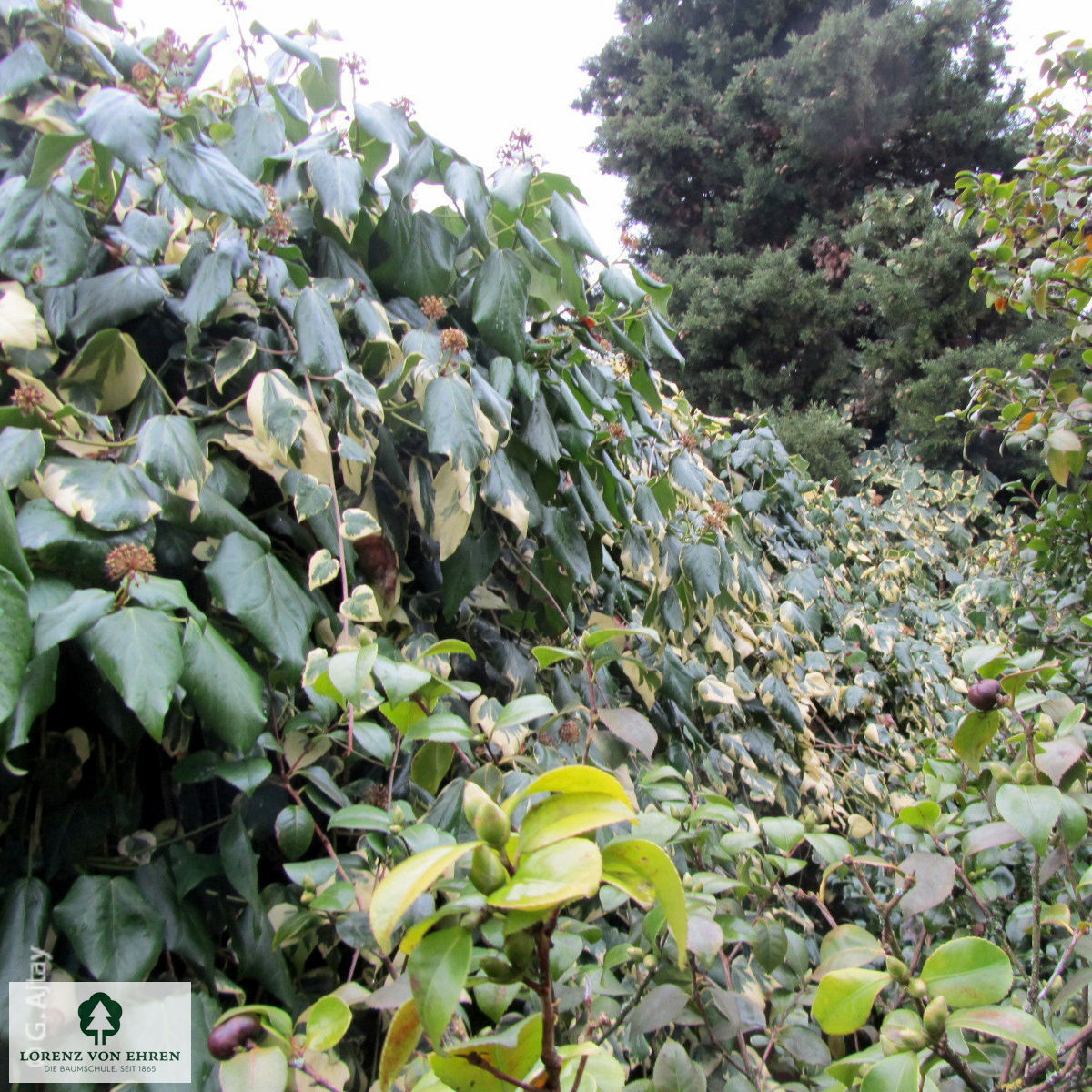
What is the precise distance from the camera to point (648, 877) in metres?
0.38

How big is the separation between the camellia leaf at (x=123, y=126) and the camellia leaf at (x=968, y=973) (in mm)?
904

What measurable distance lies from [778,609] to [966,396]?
4.78 m

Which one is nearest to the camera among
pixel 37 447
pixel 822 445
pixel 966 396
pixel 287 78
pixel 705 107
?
pixel 37 447

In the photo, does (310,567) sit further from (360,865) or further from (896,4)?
(896,4)

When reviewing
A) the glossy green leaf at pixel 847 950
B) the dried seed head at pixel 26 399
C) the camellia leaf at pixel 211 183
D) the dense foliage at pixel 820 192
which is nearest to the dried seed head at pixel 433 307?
the camellia leaf at pixel 211 183

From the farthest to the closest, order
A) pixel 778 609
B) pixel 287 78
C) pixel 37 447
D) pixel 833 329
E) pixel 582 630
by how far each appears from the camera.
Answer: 1. pixel 833 329
2. pixel 778 609
3. pixel 582 630
4. pixel 287 78
5. pixel 37 447

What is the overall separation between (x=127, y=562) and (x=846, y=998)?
63cm

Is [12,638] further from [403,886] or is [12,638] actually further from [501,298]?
[501,298]

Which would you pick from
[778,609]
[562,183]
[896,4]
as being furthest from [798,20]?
[562,183]

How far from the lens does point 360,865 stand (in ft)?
2.54

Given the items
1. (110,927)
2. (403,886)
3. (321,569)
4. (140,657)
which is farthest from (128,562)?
(403,886)

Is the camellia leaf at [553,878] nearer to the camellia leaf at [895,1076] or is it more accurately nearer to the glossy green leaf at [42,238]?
the camellia leaf at [895,1076]

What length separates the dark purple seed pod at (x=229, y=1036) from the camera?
1.43 ft

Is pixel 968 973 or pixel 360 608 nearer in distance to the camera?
pixel 968 973
